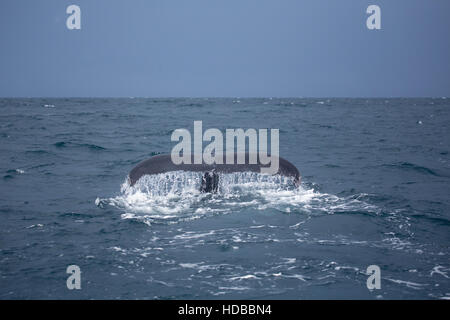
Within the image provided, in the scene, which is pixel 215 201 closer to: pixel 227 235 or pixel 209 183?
pixel 209 183

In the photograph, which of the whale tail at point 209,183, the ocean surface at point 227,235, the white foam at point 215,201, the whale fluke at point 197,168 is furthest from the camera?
the whale tail at point 209,183

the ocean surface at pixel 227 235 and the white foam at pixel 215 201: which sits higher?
the white foam at pixel 215 201

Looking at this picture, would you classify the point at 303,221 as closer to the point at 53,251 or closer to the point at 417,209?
the point at 417,209

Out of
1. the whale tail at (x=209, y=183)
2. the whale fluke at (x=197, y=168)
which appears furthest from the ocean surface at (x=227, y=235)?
the whale fluke at (x=197, y=168)

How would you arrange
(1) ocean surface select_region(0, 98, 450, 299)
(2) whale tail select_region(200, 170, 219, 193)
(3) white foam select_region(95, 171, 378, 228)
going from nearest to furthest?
(1) ocean surface select_region(0, 98, 450, 299), (3) white foam select_region(95, 171, 378, 228), (2) whale tail select_region(200, 170, 219, 193)

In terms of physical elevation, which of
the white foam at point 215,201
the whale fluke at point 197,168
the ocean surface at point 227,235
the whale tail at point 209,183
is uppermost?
the whale fluke at point 197,168

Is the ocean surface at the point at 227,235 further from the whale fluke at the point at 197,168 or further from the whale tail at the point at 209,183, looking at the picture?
the whale fluke at the point at 197,168

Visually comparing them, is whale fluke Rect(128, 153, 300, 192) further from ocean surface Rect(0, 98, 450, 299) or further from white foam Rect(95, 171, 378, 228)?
ocean surface Rect(0, 98, 450, 299)

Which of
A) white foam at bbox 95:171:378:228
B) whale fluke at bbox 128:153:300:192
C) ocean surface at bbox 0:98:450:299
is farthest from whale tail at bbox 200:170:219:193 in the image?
whale fluke at bbox 128:153:300:192
